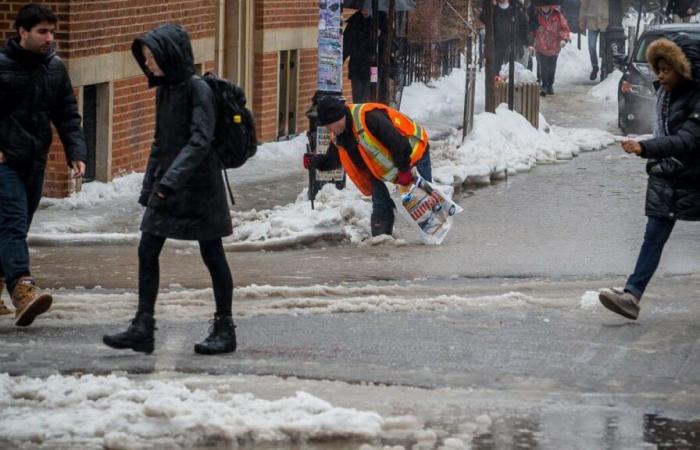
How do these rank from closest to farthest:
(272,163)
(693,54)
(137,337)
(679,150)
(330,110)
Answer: (137,337) → (679,150) → (693,54) → (330,110) → (272,163)

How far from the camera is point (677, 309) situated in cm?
1016

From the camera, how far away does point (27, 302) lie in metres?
8.90

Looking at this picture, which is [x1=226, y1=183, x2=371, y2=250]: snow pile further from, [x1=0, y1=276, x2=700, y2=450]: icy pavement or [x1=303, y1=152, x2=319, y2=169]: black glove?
[x1=0, y1=276, x2=700, y2=450]: icy pavement

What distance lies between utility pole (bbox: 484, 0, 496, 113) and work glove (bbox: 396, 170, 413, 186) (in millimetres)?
9080

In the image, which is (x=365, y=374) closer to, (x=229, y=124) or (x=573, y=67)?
(x=229, y=124)

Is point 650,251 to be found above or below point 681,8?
above

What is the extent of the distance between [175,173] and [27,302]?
1.42m

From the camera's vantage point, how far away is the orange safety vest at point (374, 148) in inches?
484

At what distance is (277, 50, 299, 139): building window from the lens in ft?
67.1

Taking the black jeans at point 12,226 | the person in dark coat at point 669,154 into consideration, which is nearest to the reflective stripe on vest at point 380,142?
the person in dark coat at point 669,154

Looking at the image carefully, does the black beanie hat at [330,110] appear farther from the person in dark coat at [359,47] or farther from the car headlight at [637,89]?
the car headlight at [637,89]

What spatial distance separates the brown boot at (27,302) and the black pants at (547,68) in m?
22.1

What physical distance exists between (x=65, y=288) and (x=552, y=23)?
69.1ft

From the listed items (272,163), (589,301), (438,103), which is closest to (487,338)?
(589,301)
